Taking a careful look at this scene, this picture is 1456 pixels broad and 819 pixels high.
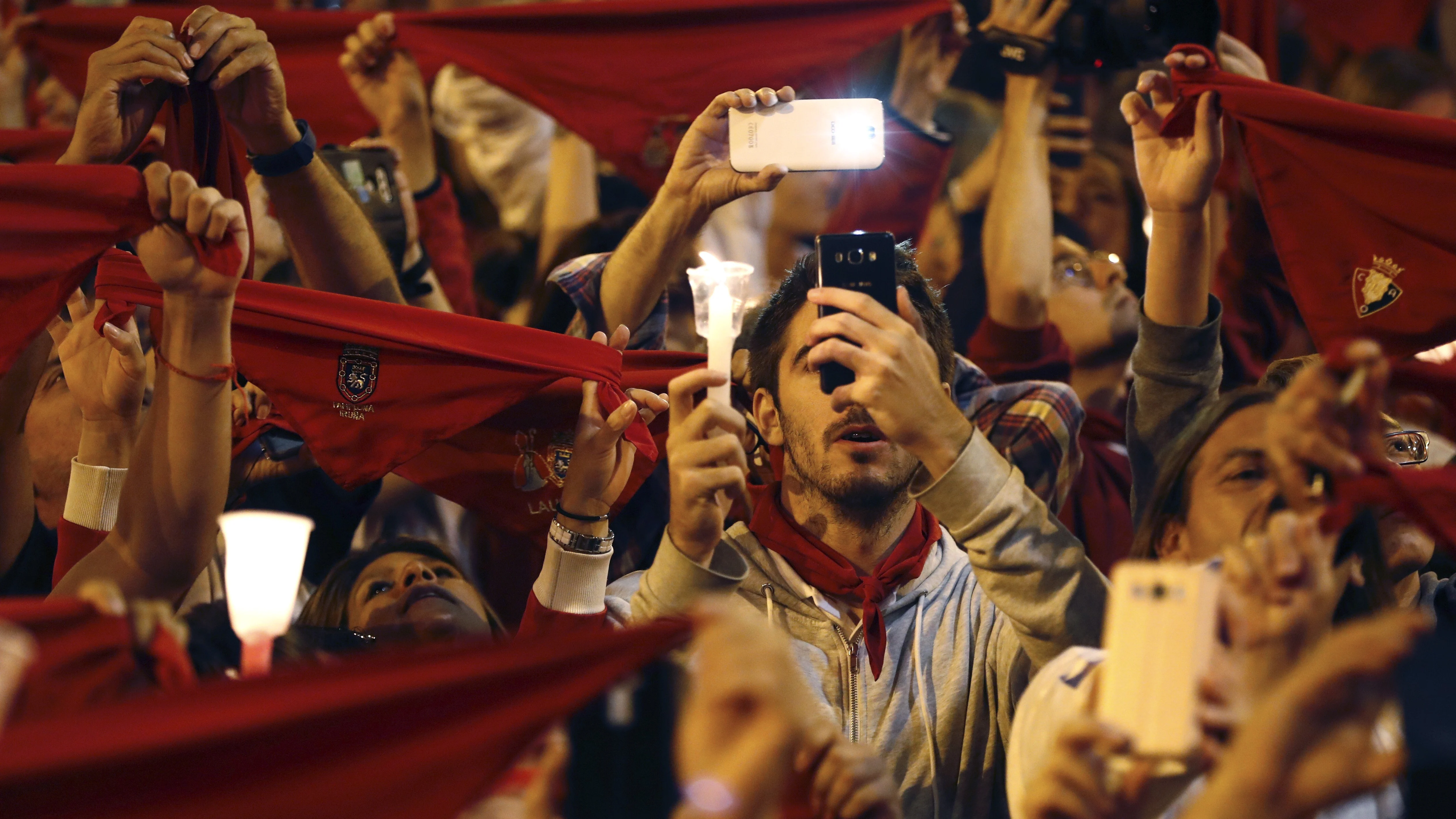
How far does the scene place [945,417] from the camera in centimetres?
185

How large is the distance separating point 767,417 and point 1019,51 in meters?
1.64

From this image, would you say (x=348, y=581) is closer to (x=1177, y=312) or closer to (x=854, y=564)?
(x=854, y=564)

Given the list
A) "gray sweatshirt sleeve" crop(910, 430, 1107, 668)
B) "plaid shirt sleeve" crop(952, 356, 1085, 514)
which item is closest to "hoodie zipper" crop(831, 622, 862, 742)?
"gray sweatshirt sleeve" crop(910, 430, 1107, 668)

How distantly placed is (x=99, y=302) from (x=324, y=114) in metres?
1.89

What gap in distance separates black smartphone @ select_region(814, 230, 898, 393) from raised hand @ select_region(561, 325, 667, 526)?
0.53m

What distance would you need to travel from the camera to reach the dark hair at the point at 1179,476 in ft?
6.15

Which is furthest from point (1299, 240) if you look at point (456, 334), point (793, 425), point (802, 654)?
point (456, 334)

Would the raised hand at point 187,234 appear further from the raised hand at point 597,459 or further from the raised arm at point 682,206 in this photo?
the raised arm at point 682,206

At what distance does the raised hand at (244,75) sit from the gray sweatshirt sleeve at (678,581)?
4.17 feet

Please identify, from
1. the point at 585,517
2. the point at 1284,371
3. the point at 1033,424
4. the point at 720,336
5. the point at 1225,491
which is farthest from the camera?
the point at 1033,424

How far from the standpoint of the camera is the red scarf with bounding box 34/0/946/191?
12.1 ft

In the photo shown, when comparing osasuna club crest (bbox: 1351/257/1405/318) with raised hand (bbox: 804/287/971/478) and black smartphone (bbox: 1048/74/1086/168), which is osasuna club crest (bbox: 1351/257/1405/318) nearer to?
raised hand (bbox: 804/287/971/478)

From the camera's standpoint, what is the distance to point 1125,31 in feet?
9.77

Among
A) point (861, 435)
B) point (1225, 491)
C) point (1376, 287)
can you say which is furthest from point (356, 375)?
point (1376, 287)
